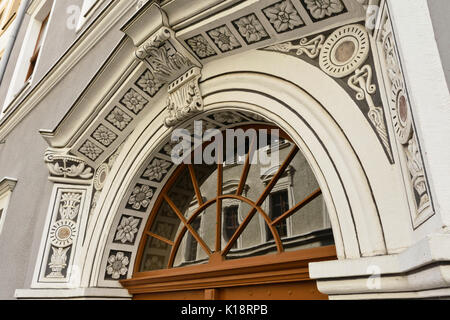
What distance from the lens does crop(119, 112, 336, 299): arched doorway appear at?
2.16 metres

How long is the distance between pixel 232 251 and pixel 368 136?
1298 millimetres

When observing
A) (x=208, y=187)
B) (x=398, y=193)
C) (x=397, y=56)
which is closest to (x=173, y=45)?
(x=208, y=187)

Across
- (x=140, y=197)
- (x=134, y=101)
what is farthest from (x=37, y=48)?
(x=140, y=197)

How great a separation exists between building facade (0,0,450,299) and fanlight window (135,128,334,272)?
12 millimetres

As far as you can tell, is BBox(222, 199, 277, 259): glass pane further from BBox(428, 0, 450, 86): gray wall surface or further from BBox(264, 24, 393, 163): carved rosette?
BBox(428, 0, 450, 86): gray wall surface

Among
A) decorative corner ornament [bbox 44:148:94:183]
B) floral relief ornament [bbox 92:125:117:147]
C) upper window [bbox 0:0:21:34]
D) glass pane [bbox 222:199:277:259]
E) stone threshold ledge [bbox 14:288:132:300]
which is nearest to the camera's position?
glass pane [bbox 222:199:277:259]

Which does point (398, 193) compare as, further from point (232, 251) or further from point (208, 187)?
point (208, 187)

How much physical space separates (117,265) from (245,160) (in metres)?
1.51

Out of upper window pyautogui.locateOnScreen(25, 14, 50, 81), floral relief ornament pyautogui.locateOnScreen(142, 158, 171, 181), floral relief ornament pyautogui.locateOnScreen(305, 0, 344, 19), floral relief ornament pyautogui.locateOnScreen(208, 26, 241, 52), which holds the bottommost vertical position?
floral relief ornament pyautogui.locateOnScreen(142, 158, 171, 181)

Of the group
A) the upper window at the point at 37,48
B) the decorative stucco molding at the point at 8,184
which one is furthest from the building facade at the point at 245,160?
the upper window at the point at 37,48

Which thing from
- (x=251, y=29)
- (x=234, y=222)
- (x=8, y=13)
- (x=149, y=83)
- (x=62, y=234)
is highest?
(x=8, y=13)

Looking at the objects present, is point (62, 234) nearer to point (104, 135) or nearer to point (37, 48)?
point (104, 135)

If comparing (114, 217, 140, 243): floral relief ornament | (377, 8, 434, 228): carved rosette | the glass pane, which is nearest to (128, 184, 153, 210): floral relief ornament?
(114, 217, 140, 243): floral relief ornament

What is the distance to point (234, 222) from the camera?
2.63m
